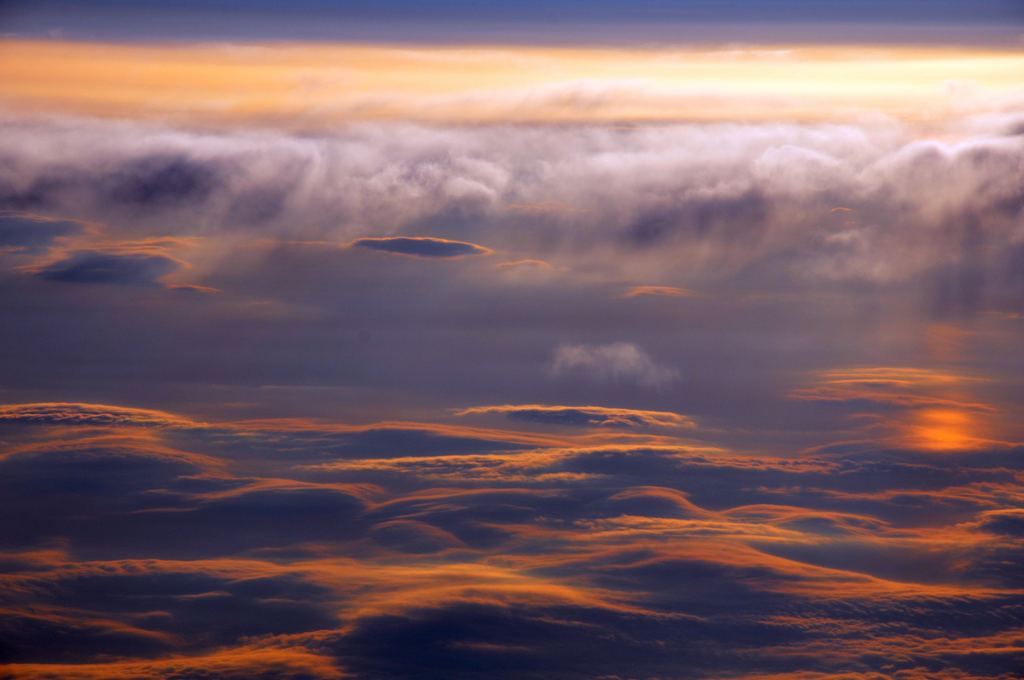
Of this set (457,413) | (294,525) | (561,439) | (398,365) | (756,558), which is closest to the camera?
(756,558)

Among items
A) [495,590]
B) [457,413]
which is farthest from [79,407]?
[495,590]

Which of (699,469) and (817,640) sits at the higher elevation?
→ (699,469)

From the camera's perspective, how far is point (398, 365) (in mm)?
133500

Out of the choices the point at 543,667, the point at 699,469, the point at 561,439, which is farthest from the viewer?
the point at 561,439

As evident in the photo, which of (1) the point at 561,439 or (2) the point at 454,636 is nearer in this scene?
(2) the point at 454,636

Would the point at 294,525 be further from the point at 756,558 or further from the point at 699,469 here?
the point at 699,469

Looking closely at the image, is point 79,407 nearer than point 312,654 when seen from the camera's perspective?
No

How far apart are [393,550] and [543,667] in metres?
21.7

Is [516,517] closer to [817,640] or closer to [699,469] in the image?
[699,469]

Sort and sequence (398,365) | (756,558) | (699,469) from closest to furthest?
(756,558) → (699,469) → (398,365)

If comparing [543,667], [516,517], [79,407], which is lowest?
[543,667]

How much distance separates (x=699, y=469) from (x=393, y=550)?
30899 millimetres

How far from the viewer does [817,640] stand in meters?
45.0

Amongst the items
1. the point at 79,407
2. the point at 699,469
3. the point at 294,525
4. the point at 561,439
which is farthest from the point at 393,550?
the point at 79,407
